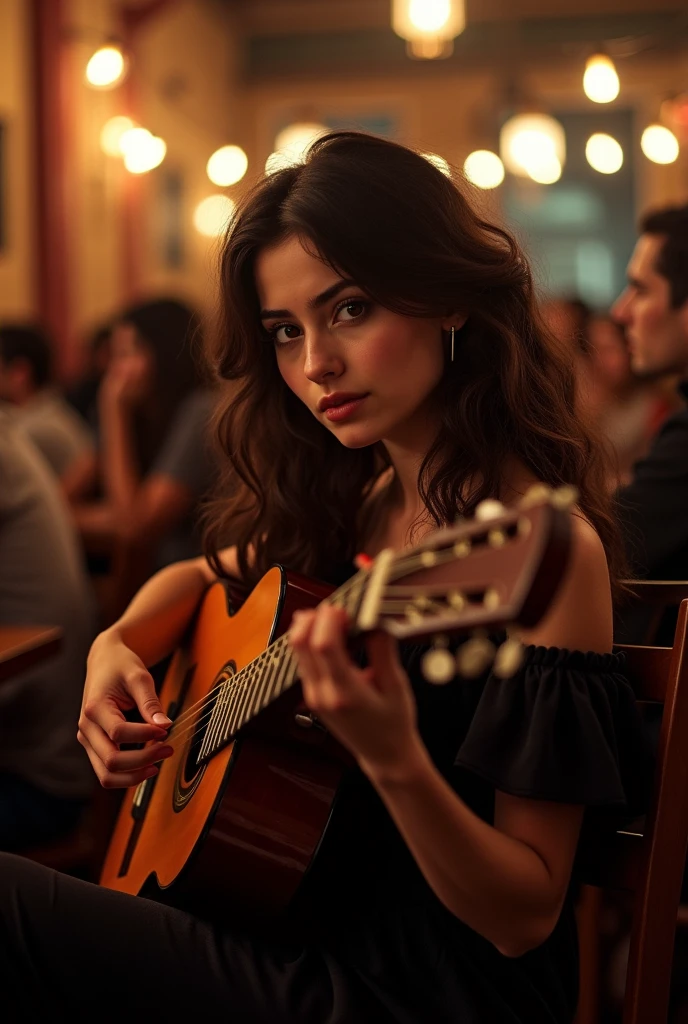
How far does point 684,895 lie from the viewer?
1834mm

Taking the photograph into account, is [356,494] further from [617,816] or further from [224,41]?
[224,41]

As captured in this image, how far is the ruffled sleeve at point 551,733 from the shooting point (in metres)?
1.06

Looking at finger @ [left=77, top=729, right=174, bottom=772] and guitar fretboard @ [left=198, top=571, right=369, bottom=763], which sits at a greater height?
guitar fretboard @ [left=198, top=571, right=369, bottom=763]

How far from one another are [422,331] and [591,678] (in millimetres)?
460

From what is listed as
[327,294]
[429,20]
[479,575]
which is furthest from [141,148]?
[479,575]

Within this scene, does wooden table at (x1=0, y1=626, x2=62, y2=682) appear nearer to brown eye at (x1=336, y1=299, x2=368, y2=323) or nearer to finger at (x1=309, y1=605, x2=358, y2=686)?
brown eye at (x1=336, y1=299, x2=368, y2=323)

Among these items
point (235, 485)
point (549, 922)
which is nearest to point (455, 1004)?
point (549, 922)

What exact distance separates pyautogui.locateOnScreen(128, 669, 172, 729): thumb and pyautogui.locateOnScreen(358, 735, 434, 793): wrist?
0.49 metres

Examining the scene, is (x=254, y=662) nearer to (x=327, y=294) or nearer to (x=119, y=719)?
(x=119, y=719)

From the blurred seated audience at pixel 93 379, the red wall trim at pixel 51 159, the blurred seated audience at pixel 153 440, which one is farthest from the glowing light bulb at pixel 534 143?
the red wall trim at pixel 51 159

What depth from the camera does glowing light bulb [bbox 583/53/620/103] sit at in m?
3.79

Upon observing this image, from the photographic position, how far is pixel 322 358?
4.25 ft

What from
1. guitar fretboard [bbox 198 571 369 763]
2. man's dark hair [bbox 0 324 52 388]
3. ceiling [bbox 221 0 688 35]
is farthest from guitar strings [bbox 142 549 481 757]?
ceiling [bbox 221 0 688 35]

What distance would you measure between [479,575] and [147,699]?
2.37ft
